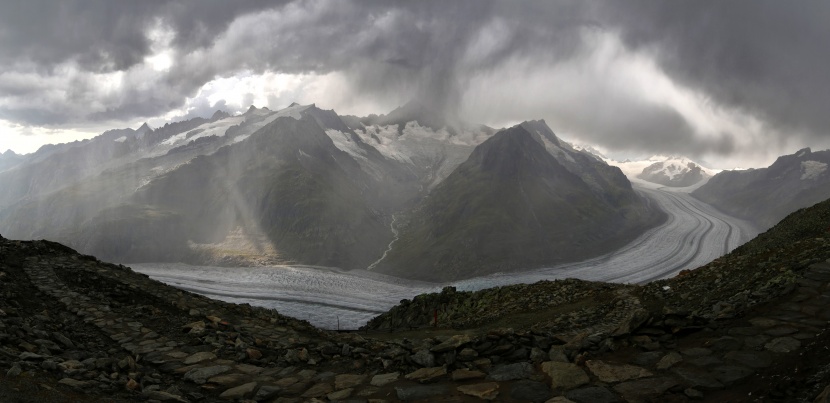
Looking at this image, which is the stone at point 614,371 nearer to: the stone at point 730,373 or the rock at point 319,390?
the stone at point 730,373

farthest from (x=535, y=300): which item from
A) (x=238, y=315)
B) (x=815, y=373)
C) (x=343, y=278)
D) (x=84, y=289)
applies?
(x=343, y=278)

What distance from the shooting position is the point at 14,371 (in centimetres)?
961

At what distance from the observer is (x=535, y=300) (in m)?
33.9

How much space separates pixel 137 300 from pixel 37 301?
12.3ft

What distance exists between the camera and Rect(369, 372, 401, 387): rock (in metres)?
11.6

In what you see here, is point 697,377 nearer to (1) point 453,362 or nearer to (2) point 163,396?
(1) point 453,362

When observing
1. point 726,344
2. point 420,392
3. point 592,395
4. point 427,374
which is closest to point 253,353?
point 427,374

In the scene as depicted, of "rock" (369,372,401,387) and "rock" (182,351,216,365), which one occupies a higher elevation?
"rock" (182,351,216,365)

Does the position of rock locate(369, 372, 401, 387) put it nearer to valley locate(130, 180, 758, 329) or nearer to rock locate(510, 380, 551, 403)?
rock locate(510, 380, 551, 403)

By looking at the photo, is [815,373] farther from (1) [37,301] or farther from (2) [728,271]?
(1) [37,301]

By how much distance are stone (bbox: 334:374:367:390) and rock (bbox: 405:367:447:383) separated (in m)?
1.32

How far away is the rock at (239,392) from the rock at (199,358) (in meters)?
2.72

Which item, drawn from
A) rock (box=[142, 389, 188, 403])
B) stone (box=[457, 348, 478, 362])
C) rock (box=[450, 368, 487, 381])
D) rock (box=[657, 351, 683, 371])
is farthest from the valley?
rock (box=[657, 351, 683, 371])

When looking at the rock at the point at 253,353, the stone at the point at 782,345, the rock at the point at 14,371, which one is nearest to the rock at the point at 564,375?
the stone at the point at 782,345
